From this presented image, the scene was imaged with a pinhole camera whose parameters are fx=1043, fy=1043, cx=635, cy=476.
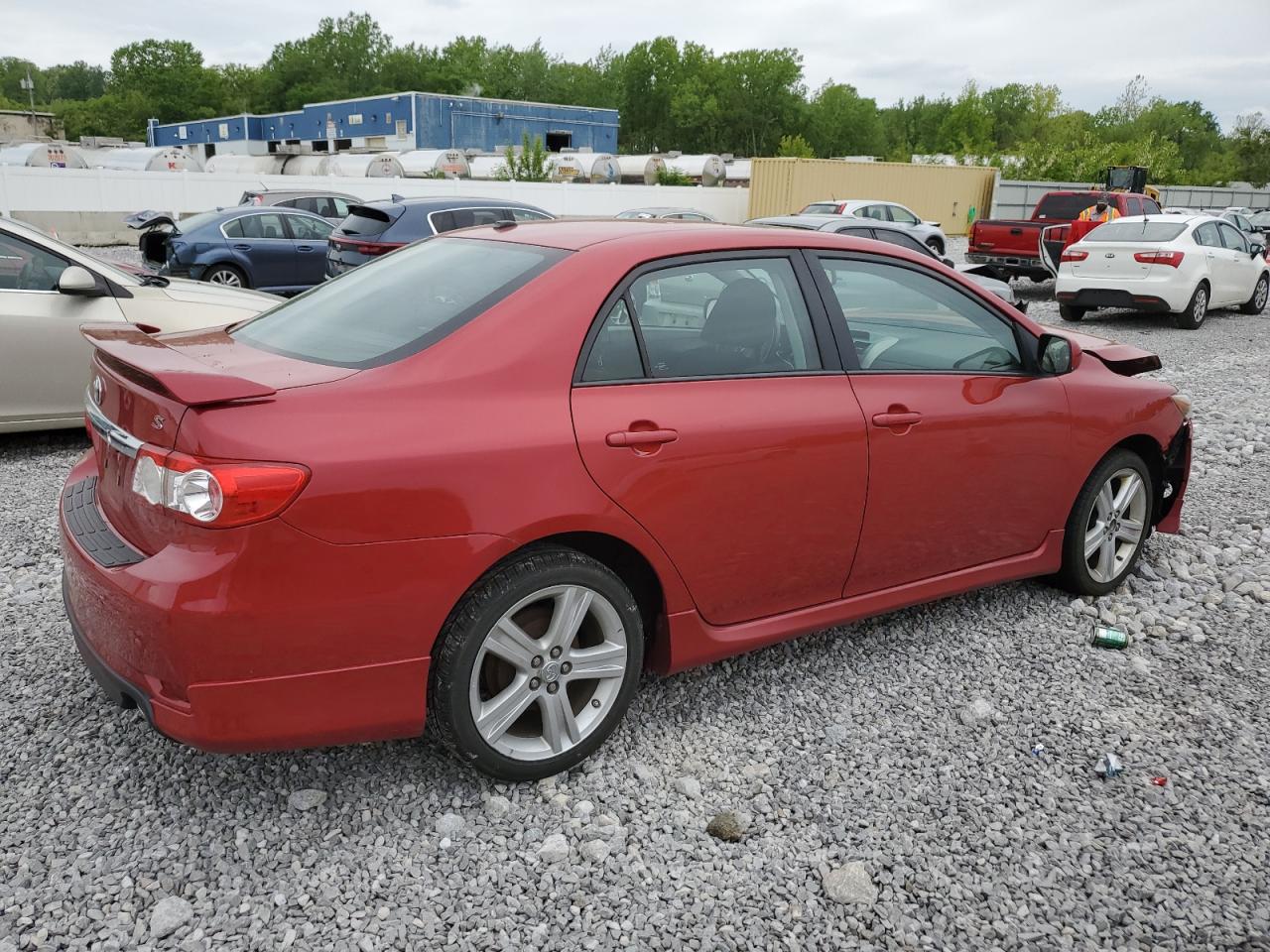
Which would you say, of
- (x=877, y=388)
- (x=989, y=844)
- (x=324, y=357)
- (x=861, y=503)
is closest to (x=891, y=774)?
(x=989, y=844)

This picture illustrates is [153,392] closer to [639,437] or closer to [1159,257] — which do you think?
[639,437]

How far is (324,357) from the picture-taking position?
2.96 metres

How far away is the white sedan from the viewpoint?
46.9 feet

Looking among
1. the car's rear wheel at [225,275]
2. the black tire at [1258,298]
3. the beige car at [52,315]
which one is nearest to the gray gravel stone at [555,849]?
the beige car at [52,315]

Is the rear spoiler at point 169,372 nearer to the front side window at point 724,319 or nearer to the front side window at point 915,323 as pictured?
the front side window at point 724,319

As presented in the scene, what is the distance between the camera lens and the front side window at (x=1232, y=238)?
50.9ft

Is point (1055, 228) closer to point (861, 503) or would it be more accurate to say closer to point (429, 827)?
point (861, 503)

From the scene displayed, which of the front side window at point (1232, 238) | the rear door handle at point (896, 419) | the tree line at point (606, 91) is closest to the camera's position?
the rear door handle at point (896, 419)

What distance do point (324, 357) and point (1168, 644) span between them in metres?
3.47

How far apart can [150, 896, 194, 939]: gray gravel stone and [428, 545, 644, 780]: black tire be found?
74cm

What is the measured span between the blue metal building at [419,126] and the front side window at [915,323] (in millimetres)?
51716

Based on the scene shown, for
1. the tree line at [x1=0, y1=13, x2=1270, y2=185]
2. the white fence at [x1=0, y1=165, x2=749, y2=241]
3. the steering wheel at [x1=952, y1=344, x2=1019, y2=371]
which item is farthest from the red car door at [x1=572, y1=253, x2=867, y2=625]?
the tree line at [x1=0, y1=13, x2=1270, y2=185]

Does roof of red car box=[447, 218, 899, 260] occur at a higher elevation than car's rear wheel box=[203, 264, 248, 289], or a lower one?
higher

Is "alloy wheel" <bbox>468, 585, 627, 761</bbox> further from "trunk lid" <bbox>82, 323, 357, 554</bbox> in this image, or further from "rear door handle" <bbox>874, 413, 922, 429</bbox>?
"rear door handle" <bbox>874, 413, 922, 429</bbox>
